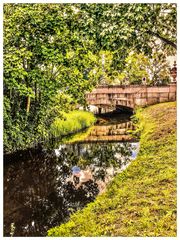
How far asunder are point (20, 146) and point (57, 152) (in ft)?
5.80

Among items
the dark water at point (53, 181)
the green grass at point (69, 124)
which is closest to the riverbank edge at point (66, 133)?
the green grass at point (69, 124)

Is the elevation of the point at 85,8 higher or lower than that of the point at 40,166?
higher

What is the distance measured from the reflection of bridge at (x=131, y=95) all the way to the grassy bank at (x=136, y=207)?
1695 cm

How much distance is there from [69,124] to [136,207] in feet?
37.5

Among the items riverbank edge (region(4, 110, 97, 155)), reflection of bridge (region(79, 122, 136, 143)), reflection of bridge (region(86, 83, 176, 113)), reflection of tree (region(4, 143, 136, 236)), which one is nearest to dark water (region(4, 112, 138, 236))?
reflection of tree (region(4, 143, 136, 236))

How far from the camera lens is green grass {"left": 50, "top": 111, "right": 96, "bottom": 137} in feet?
48.2

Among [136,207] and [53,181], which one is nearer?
[136,207]

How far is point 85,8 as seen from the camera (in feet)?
29.0

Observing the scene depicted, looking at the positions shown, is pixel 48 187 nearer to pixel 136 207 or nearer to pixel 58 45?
pixel 136 207

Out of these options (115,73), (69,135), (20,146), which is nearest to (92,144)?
(69,135)

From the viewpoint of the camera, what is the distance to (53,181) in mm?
9055

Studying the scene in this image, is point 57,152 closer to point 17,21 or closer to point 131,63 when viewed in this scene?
point 17,21

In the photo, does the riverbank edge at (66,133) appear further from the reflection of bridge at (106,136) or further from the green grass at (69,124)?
the reflection of bridge at (106,136)

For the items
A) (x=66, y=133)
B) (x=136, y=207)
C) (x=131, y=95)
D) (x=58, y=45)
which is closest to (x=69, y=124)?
(x=66, y=133)
